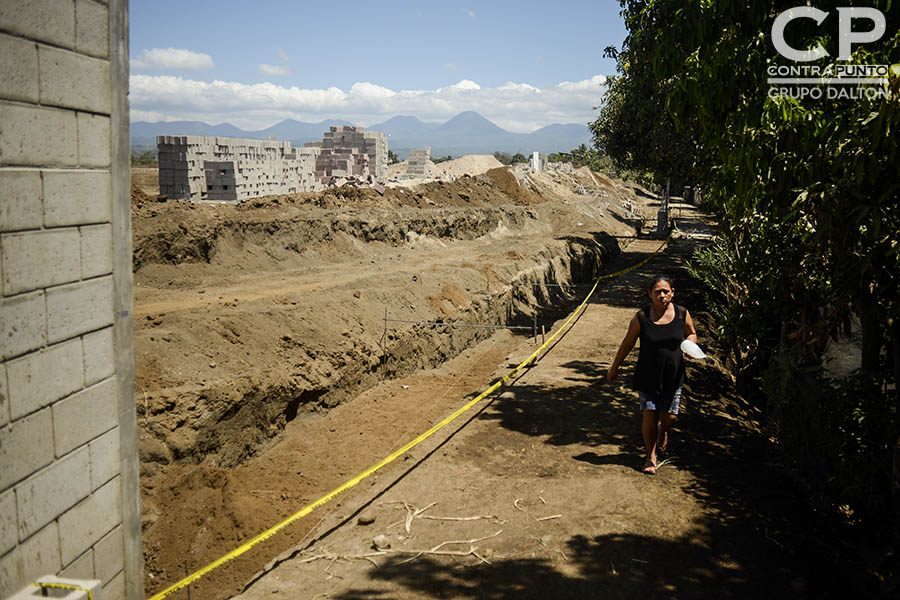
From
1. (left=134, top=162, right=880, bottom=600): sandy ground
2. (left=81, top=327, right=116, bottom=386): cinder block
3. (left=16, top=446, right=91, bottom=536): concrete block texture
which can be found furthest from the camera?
(left=134, top=162, right=880, bottom=600): sandy ground

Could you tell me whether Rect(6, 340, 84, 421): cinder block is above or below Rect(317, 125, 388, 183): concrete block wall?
below

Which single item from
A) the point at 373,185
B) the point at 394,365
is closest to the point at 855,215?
the point at 394,365

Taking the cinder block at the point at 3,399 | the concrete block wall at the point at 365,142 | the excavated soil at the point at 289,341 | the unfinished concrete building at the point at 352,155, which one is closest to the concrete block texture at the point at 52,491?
the cinder block at the point at 3,399

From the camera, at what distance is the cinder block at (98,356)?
10.2 feet

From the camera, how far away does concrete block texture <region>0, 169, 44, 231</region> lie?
257 cm

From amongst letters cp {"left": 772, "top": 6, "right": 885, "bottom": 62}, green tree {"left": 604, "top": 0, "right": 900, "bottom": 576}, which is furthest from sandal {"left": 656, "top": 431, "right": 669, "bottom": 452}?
letters cp {"left": 772, "top": 6, "right": 885, "bottom": 62}

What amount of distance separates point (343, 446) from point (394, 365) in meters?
3.12

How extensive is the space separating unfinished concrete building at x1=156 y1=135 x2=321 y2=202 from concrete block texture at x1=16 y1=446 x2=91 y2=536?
19313 millimetres

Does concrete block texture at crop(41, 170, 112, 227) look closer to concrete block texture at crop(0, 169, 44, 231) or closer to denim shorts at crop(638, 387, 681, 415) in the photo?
concrete block texture at crop(0, 169, 44, 231)

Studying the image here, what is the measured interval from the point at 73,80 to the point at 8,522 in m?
1.96

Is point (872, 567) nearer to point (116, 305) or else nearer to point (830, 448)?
point (830, 448)

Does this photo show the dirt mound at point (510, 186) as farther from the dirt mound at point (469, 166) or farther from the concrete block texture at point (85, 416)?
the concrete block texture at point (85, 416)

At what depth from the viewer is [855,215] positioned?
410 cm

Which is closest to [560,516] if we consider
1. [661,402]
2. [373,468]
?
[661,402]
